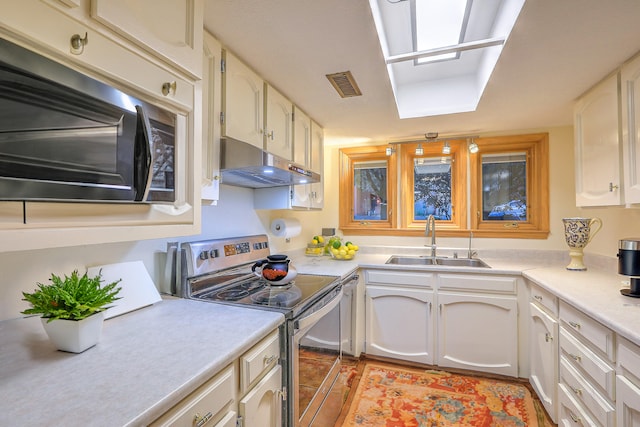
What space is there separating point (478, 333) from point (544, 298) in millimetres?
599

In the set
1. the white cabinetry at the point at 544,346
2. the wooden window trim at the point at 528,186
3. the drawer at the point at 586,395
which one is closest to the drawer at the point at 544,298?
the white cabinetry at the point at 544,346

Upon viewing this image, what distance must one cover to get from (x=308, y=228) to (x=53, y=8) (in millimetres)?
2502

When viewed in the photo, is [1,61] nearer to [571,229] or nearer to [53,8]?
[53,8]

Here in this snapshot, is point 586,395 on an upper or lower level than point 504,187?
lower

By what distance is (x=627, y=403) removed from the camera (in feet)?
3.49

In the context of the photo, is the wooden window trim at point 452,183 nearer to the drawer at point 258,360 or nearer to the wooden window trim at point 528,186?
the wooden window trim at point 528,186

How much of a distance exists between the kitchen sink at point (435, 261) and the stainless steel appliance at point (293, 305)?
1.12 meters

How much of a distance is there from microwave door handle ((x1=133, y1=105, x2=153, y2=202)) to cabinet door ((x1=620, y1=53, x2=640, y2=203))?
6.88ft

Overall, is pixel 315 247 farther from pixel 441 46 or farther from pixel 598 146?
pixel 598 146

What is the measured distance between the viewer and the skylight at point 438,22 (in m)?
1.53

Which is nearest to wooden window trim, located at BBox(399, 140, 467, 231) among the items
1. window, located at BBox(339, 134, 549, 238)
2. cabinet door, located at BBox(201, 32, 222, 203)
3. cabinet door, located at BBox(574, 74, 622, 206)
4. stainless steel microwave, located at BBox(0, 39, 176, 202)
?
window, located at BBox(339, 134, 549, 238)

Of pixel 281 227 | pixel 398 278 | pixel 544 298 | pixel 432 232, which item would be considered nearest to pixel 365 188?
pixel 432 232

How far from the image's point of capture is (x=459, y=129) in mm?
2680

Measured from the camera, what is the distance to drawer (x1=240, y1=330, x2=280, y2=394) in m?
0.96
